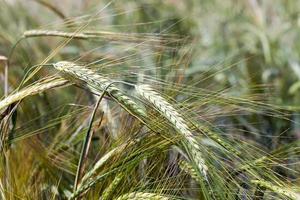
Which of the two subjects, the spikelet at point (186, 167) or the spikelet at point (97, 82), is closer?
the spikelet at point (97, 82)

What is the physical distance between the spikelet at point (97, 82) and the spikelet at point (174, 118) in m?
0.03

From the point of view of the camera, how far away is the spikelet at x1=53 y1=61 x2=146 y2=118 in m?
1.32

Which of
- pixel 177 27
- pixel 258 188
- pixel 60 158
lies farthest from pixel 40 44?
Answer: pixel 258 188

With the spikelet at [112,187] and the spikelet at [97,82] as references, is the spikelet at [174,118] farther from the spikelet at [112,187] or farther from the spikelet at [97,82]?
the spikelet at [112,187]

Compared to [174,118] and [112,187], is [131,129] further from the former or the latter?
[174,118]

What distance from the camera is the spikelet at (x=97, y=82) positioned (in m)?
1.32

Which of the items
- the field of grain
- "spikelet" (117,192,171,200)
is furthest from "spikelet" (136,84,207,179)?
"spikelet" (117,192,171,200)

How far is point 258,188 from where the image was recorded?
1408 mm

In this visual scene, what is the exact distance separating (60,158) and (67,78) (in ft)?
1.31

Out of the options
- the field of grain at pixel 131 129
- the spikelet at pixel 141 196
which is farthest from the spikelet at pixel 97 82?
the spikelet at pixel 141 196

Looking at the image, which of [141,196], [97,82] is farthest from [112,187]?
[97,82]

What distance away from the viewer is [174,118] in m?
1.27

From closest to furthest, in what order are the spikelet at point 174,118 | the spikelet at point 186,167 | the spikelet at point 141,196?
the spikelet at point 174,118 < the spikelet at point 141,196 < the spikelet at point 186,167

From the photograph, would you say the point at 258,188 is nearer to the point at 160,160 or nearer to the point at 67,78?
the point at 160,160
